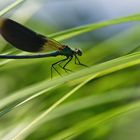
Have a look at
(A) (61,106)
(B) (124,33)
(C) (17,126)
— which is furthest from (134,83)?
(C) (17,126)

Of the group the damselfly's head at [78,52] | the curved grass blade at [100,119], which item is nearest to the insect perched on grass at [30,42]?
the damselfly's head at [78,52]

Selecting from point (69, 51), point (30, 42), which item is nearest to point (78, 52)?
point (69, 51)

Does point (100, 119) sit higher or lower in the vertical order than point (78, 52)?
lower

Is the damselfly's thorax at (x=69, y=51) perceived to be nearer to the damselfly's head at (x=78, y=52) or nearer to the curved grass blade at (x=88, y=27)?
the damselfly's head at (x=78, y=52)

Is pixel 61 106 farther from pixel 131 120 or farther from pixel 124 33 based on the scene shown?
pixel 131 120

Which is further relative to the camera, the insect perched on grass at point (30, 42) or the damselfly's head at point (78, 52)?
the damselfly's head at point (78, 52)

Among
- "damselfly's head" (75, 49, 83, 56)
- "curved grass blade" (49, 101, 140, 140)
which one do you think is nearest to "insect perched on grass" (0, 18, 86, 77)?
"damselfly's head" (75, 49, 83, 56)

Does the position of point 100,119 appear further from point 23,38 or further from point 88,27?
point 23,38
